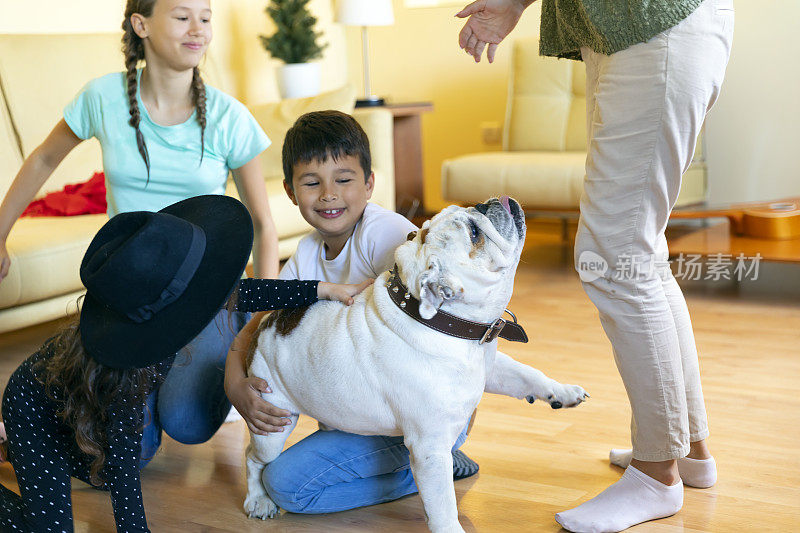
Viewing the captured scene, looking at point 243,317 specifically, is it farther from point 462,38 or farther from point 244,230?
point 462,38

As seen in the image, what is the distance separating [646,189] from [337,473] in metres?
0.79

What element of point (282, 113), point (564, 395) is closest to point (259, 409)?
point (564, 395)

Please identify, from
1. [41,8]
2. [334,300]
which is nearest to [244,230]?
[334,300]

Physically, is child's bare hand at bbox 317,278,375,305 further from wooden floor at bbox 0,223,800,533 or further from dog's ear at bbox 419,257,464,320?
wooden floor at bbox 0,223,800,533

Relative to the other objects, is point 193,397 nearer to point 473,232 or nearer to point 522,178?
point 473,232

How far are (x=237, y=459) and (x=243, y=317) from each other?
34 centimetres

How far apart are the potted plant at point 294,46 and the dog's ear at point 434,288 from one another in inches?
131

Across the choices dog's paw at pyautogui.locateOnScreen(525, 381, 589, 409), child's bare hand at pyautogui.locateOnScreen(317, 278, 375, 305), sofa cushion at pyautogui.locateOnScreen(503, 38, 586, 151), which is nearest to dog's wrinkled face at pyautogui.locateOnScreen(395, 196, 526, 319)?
child's bare hand at pyautogui.locateOnScreen(317, 278, 375, 305)

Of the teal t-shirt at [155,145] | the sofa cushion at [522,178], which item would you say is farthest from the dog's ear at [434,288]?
the sofa cushion at [522,178]

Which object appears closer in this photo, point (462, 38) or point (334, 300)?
point (334, 300)

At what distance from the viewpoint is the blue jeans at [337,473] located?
1575 millimetres

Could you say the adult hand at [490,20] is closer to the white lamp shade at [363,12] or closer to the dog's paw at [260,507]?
the dog's paw at [260,507]

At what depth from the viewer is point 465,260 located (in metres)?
1.29

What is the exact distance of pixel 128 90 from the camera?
2.02m
